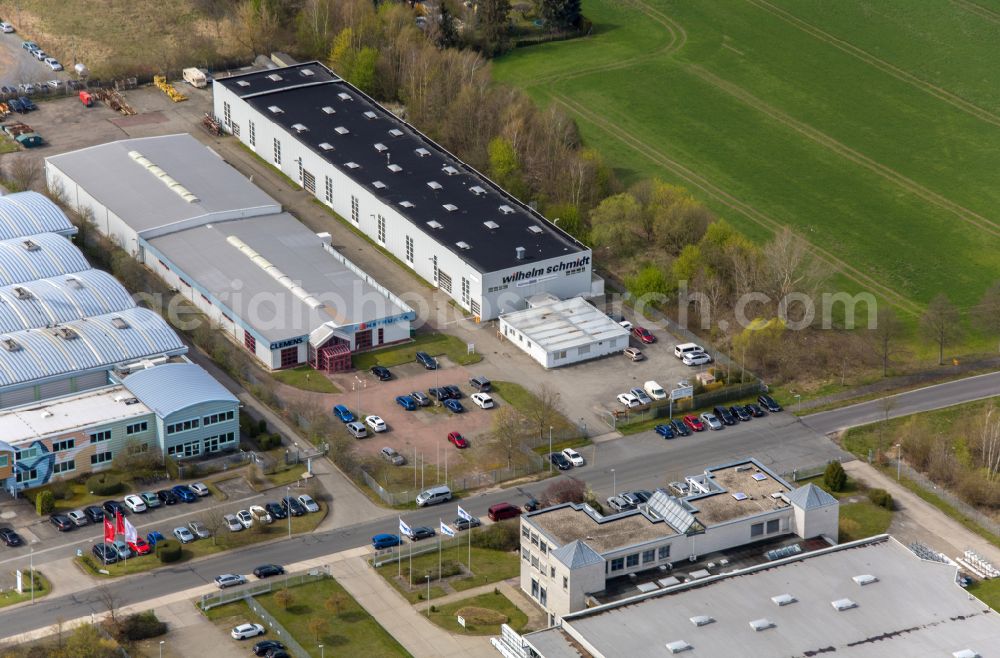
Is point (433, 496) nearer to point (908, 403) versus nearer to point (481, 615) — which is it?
point (481, 615)

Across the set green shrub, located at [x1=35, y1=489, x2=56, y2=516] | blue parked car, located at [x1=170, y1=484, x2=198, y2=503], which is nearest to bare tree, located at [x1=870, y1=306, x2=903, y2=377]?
blue parked car, located at [x1=170, y1=484, x2=198, y2=503]

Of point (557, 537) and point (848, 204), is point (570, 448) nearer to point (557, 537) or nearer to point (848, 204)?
point (557, 537)

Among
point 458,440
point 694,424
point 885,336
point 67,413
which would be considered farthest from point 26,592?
point 885,336

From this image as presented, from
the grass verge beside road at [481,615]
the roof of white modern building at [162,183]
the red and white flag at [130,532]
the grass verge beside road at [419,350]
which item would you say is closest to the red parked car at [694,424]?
the grass verge beside road at [419,350]

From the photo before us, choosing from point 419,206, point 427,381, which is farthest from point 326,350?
point 419,206

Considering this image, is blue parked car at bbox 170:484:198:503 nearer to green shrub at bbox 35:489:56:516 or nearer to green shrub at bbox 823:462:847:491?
green shrub at bbox 35:489:56:516

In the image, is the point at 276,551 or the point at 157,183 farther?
the point at 157,183
